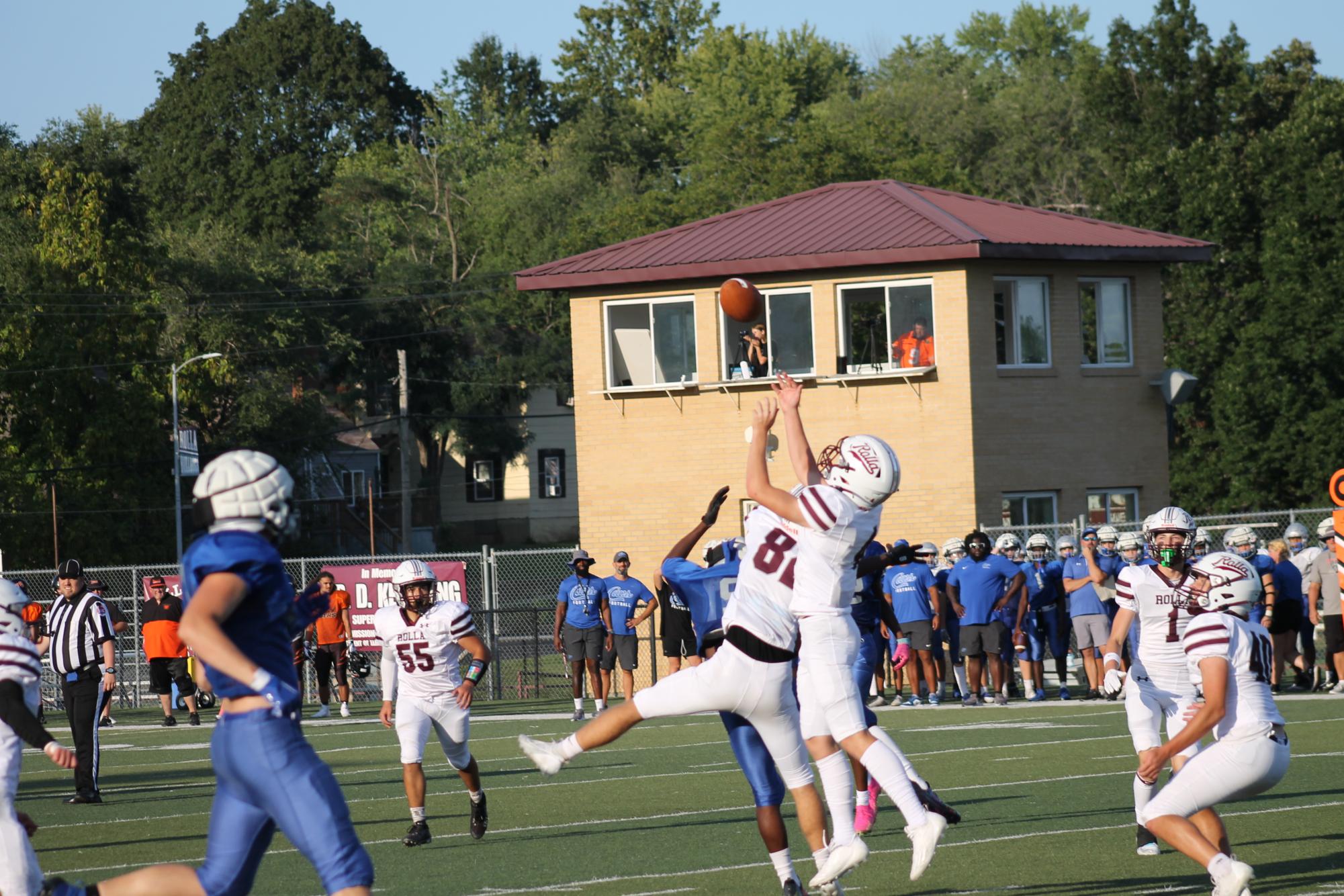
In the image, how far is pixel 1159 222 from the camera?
44125mm

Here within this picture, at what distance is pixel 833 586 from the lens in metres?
8.02

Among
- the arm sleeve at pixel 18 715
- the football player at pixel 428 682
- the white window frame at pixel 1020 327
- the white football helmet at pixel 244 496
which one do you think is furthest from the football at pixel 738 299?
the white window frame at pixel 1020 327

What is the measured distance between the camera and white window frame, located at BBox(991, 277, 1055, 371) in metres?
29.7

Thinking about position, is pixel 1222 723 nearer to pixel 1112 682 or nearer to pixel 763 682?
pixel 1112 682

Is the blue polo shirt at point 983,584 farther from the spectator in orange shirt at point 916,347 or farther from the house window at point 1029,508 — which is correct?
the spectator in orange shirt at point 916,347

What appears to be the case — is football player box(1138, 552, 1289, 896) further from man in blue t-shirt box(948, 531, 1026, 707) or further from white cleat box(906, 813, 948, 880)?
man in blue t-shirt box(948, 531, 1026, 707)

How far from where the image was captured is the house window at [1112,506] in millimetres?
30500

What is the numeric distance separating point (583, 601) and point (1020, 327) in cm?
1110

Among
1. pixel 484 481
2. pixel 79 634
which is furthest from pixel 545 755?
pixel 484 481

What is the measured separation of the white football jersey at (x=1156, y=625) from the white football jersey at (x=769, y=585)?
2150 millimetres

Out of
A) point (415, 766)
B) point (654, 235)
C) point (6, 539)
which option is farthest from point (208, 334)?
point (415, 766)

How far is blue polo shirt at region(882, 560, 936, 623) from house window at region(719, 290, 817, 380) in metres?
8.48

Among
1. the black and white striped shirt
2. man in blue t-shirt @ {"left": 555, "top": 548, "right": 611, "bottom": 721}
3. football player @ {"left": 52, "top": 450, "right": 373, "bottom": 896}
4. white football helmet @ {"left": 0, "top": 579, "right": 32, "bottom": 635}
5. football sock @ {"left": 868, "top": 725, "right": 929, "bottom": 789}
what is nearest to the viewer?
football player @ {"left": 52, "top": 450, "right": 373, "bottom": 896}

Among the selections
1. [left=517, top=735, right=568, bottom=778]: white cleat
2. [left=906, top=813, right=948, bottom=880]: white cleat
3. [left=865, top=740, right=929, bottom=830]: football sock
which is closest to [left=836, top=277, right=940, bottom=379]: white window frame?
[left=865, top=740, right=929, bottom=830]: football sock
